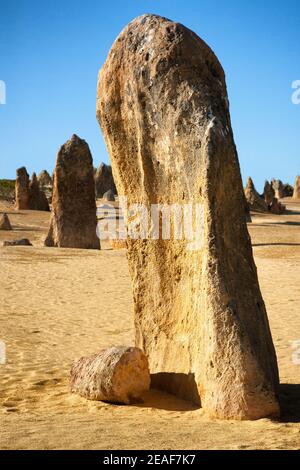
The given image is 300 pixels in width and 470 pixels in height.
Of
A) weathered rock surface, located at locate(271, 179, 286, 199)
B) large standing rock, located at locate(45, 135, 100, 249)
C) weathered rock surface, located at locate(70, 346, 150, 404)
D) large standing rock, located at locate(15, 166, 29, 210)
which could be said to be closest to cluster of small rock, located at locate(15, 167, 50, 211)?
large standing rock, located at locate(15, 166, 29, 210)

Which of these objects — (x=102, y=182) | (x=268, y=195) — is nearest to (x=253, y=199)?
(x=268, y=195)

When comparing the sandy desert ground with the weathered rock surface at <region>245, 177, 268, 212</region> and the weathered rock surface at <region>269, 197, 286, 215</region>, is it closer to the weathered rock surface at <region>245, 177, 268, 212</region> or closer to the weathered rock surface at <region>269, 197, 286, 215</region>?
the weathered rock surface at <region>245, 177, 268, 212</region>

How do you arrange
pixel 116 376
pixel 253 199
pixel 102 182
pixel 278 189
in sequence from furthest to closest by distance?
1. pixel 278 189
2. pixel 102 182
3. pixel 253 199
4. pixel 116 376

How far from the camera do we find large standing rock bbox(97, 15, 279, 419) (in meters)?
5.30

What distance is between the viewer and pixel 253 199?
121ft

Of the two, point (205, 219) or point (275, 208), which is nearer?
point (205, 219)

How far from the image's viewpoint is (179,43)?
604 centimetres

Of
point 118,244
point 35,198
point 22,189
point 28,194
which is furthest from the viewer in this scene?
point 35,198

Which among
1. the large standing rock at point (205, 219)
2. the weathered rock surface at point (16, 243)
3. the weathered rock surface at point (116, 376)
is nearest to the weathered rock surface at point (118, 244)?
the weathered rock surface at point (16, 243)

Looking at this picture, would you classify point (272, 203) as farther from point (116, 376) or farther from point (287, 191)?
point (116, 376)

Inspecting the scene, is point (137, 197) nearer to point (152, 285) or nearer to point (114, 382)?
point (152, 285)

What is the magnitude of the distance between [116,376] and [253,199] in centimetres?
3165
